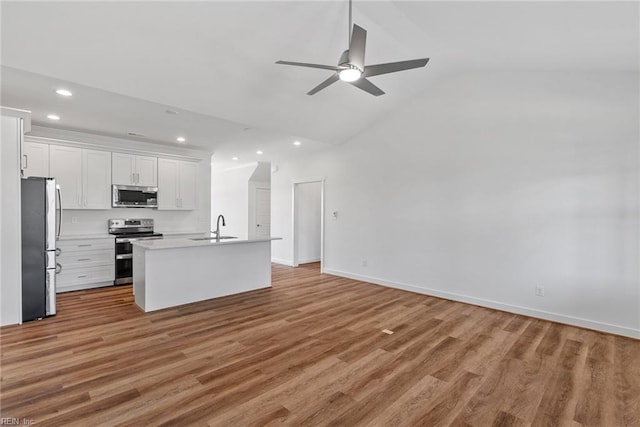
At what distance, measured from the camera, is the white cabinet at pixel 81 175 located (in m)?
4.90

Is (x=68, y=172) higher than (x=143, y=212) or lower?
higher

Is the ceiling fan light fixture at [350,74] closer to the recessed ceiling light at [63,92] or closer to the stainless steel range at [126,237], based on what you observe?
the recessed ceiling light at [63,92]

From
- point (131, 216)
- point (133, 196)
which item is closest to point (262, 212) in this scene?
point (131, 216)

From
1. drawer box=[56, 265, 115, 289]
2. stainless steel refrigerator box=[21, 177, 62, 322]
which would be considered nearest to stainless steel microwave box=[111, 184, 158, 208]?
drawer box=[56, 265, 115, 289]

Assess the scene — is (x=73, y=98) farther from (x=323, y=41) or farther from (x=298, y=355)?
(x=298, y=355)

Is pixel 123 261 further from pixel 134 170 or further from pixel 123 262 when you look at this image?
pixel 134 170

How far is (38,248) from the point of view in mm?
3525

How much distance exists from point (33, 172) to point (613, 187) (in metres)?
8.02

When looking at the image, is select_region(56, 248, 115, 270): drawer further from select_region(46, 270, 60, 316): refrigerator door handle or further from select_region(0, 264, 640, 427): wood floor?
select_region(46, 270, 60, 316): refrigerator door handle

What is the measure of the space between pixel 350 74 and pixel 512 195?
9.60 feet

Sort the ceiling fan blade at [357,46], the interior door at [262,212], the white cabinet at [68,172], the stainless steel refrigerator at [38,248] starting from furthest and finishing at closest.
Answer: the interior door at [262,212]
the white cabinet at [68,172]
the stainless steel refrigerator at [38,248]
the ceiling fan blade at [357,46]

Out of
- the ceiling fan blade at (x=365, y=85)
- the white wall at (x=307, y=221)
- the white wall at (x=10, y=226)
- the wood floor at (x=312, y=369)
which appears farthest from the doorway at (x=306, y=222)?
the white wall at (x=10, y=226)

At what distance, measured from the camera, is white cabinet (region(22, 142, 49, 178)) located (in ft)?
15.2

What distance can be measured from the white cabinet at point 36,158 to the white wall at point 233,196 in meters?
4.41
